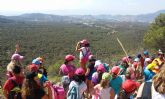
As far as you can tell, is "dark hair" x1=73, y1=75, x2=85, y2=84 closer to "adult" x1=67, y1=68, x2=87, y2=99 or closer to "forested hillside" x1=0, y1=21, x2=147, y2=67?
"adult" x1=67, y1=68, x2=87, y2=99

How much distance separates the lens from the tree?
26250mm

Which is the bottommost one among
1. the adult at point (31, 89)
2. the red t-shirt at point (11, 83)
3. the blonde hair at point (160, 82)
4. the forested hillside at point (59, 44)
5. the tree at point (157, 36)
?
the forested hillside at point (59, 44)

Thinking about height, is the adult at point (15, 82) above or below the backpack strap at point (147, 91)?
below

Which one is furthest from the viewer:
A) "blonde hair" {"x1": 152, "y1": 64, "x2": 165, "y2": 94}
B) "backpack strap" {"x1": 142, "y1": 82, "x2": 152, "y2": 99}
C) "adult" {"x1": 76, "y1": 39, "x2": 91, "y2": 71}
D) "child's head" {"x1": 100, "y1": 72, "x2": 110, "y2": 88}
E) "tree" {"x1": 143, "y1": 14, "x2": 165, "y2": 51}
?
"tree" {"x1": 143, "y1": 14, "x2": 165, "y2": 51}

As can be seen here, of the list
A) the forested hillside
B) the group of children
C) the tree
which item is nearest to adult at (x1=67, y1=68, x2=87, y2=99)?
the group of children

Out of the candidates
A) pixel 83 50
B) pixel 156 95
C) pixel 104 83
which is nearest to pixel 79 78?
pixel 104 83

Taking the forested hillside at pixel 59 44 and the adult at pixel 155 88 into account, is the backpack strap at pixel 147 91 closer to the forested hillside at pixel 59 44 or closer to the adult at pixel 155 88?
the adult at pixel 155 88

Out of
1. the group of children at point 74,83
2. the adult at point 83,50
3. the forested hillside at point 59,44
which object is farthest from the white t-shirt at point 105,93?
the forested hillside at point 59,44

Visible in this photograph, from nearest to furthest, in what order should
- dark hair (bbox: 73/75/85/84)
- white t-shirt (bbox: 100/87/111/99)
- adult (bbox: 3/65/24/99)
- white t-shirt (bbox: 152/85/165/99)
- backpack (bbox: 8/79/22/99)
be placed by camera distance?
white t-shirt (bbox: 152/85/165/99) → backpack (bbox: 8/79/22/99) → adult (bbox: 3/65/24/99) → white t-shirt (bbox: 100/87/111/99) → dark hair (bbox: 73/75/85/84)

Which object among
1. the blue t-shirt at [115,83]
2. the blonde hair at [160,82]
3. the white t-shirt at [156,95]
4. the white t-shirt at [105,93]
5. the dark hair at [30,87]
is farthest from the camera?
the blue t-shirt at [115,83]

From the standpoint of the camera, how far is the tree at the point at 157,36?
26.2m

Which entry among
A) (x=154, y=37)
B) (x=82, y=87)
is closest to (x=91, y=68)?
(x=82, y=87)

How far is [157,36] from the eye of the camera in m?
26.1

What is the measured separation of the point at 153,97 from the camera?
4.14 m
